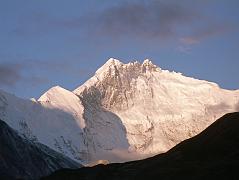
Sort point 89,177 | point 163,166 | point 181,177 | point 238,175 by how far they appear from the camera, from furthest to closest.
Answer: point 89,177 < point 163,166 < point 181,177 < point 238,175

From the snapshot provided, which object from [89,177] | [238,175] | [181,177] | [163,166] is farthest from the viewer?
[89,177]

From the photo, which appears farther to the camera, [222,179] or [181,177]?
[181,177]

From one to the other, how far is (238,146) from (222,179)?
1250 inches

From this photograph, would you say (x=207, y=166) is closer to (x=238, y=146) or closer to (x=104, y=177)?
(x=238, y=146)

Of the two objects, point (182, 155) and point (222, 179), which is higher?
point (182, 155)

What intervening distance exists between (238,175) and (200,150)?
3780cm

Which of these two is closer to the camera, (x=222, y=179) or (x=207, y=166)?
(x=222, y=179)

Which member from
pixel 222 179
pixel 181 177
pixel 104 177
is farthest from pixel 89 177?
pixel 222 179

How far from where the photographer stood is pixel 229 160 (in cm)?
17425

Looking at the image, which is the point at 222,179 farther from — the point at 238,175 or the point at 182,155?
the point at 182,155

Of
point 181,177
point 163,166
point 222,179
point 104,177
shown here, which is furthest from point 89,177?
point 222,179

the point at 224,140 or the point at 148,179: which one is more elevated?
the point at 224,140

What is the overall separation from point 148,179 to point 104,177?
65.2 feet

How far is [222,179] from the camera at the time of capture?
158 metres
